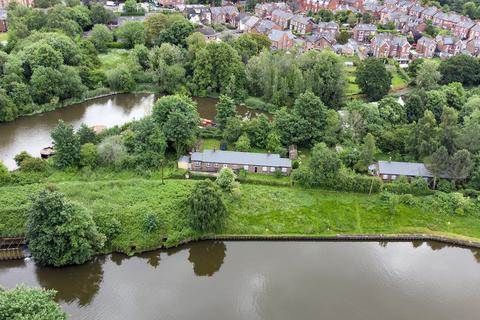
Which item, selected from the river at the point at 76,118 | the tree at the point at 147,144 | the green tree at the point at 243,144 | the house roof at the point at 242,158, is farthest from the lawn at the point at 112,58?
the house roof at the point at 242,158

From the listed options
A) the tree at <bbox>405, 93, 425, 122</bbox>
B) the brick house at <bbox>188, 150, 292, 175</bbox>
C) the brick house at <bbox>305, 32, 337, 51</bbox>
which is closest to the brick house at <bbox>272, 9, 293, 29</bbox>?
the brick house at <bbox>305, 32, 337, 51</bbox>

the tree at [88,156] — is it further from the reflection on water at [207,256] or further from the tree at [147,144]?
the reflection on water at [207,256]

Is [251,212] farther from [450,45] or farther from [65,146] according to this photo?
[450,45]

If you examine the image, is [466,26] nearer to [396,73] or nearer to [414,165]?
[396,73]

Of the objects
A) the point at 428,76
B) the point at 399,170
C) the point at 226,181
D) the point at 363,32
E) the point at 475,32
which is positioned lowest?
the point at 226,181

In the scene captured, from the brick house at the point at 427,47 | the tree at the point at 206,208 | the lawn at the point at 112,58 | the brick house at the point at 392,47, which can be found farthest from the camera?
the brick house at the point at 427,47

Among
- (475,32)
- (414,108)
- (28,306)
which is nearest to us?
(28,306)

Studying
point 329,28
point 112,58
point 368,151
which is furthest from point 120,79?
point 329,28

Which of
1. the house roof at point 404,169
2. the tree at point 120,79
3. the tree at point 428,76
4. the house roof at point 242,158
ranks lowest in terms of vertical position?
the house roof at point 242,158
